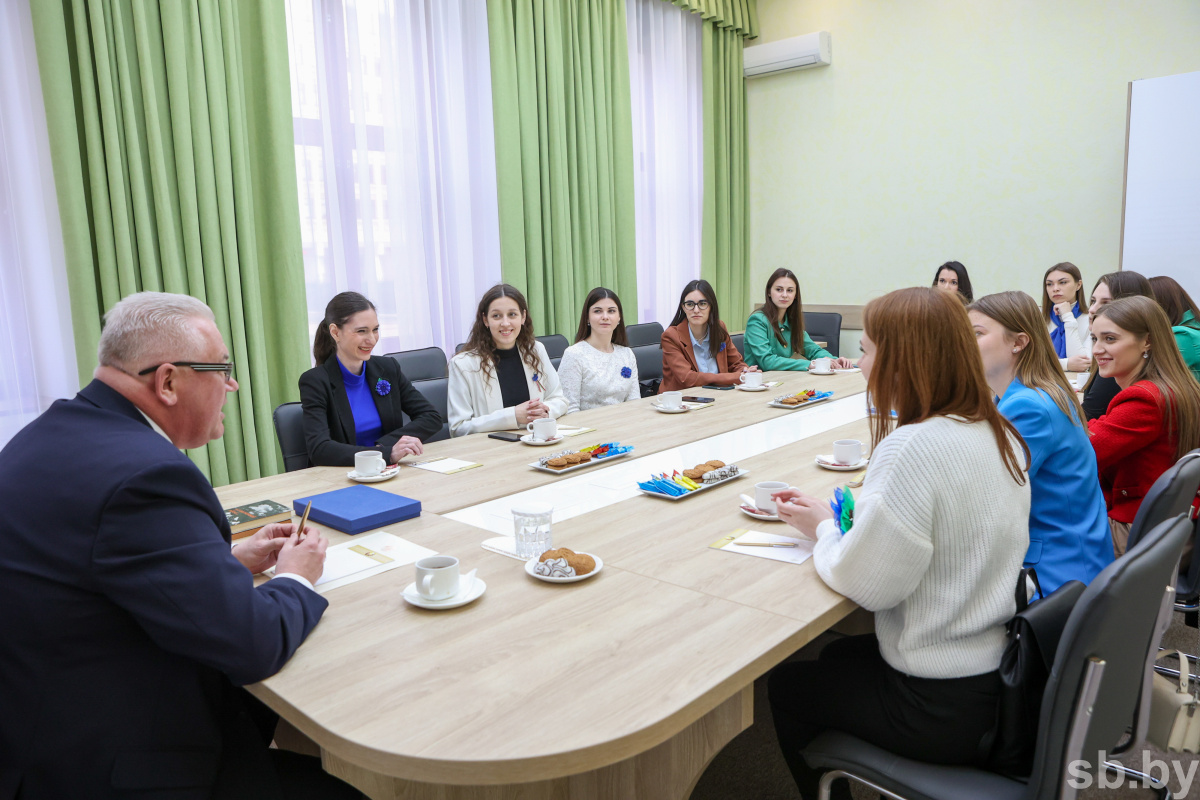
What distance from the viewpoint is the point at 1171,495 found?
1.65 meters

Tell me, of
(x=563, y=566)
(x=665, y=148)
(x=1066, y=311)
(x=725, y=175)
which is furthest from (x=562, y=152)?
(x=563, y=566)

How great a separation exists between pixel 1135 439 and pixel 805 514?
4.11 feet

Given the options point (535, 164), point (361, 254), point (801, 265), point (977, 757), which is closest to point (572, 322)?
point (535, 164)

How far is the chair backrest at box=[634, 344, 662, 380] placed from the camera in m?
4.50

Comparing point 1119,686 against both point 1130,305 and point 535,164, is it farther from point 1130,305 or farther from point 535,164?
point 535,164

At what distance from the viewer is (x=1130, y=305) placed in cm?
233

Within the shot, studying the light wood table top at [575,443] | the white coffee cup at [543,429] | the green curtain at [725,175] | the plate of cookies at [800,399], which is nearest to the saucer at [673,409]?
the light wood table top at [575,443]

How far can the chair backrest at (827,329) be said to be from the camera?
572 cm

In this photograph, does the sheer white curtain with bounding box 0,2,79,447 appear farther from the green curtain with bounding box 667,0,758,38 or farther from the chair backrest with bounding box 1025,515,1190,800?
the green curtain with bounding box 667,0,758,38

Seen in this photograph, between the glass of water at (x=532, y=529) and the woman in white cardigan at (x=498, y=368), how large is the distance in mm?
1544

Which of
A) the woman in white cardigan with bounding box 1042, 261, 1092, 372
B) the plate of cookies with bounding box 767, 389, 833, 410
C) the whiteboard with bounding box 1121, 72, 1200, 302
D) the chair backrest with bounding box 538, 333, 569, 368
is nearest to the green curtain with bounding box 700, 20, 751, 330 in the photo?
the chair backrest with bounding box 538, 333, 569, 368

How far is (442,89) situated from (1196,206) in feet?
14.2

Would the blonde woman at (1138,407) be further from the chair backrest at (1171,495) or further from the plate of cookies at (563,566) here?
the plate of cookies at (563,566)

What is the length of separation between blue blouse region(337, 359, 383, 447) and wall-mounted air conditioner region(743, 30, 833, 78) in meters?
4.74
